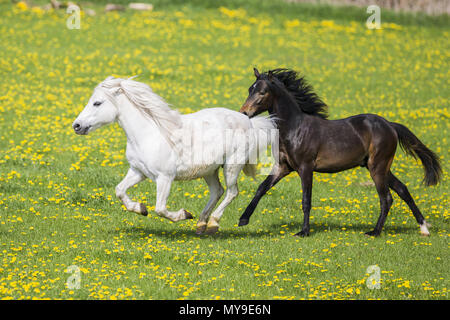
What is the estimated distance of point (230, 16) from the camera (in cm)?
3388

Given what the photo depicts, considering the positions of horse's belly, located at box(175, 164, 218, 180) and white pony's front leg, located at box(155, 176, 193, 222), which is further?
horse's belly, located at box(175, 164, 218, 180)

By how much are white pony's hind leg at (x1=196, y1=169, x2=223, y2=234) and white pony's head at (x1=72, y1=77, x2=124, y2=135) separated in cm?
185

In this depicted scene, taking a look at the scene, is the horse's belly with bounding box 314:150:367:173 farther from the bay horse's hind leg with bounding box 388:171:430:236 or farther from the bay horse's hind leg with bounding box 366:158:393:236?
the bay horse's hind leg with bounding box 388:171:430:236

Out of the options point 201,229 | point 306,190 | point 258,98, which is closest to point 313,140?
point 306,190

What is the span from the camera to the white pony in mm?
9562

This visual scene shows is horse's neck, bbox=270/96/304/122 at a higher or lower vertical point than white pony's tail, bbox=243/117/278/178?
higher

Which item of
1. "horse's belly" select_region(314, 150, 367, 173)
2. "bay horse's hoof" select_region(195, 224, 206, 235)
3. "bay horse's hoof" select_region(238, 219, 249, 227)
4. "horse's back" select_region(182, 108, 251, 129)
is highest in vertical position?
"horse's back" select_region(182, 108, 251, 129)

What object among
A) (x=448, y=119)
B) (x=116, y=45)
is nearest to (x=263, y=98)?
(x=448, y=119)

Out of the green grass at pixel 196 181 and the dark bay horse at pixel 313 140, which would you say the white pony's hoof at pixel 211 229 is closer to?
the green grass at pixel 196 181

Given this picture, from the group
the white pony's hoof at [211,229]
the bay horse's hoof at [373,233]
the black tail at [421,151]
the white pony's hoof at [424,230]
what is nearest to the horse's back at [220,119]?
the white pony's hoof at [211,229]

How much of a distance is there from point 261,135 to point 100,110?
8.38ft

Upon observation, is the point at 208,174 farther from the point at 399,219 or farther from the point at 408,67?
the point at 408,67

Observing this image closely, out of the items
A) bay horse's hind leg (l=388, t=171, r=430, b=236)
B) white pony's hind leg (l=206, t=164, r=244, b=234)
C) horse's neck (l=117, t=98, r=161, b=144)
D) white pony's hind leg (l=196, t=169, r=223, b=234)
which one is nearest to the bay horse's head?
white pony's hind leg (l=206, t=164, r=244, b=234)

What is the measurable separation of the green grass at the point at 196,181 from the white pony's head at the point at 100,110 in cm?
170
